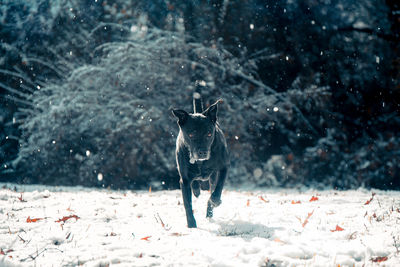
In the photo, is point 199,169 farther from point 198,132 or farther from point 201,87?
point 201,87

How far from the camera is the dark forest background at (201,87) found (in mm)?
11695

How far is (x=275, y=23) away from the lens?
509 inches

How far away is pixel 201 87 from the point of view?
11.8 meters

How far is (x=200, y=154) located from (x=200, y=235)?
1.08 metres

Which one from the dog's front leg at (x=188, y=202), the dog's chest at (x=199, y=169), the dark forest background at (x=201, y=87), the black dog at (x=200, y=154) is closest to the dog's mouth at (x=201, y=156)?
the black dog at (x=200, y=154)

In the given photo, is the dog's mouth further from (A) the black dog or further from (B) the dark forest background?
(B) the dark forest background

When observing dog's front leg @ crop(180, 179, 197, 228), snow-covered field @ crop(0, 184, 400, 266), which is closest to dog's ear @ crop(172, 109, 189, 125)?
dog's front leg @ crop(180, 179, 197, 228)

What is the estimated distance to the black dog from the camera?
460 centimetres

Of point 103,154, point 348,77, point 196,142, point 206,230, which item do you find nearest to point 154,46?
point 103,154

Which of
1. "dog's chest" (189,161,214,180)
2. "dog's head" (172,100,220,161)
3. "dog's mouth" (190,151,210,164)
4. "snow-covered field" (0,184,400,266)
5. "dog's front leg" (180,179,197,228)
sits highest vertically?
"dog's head" (172,100,220,161)

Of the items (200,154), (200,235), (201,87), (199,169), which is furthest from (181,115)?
(201,87)

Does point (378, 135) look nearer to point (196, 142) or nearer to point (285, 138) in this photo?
point (285, 138)

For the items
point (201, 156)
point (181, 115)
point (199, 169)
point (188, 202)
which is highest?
point (181, 115)

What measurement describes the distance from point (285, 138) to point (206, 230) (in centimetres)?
909
